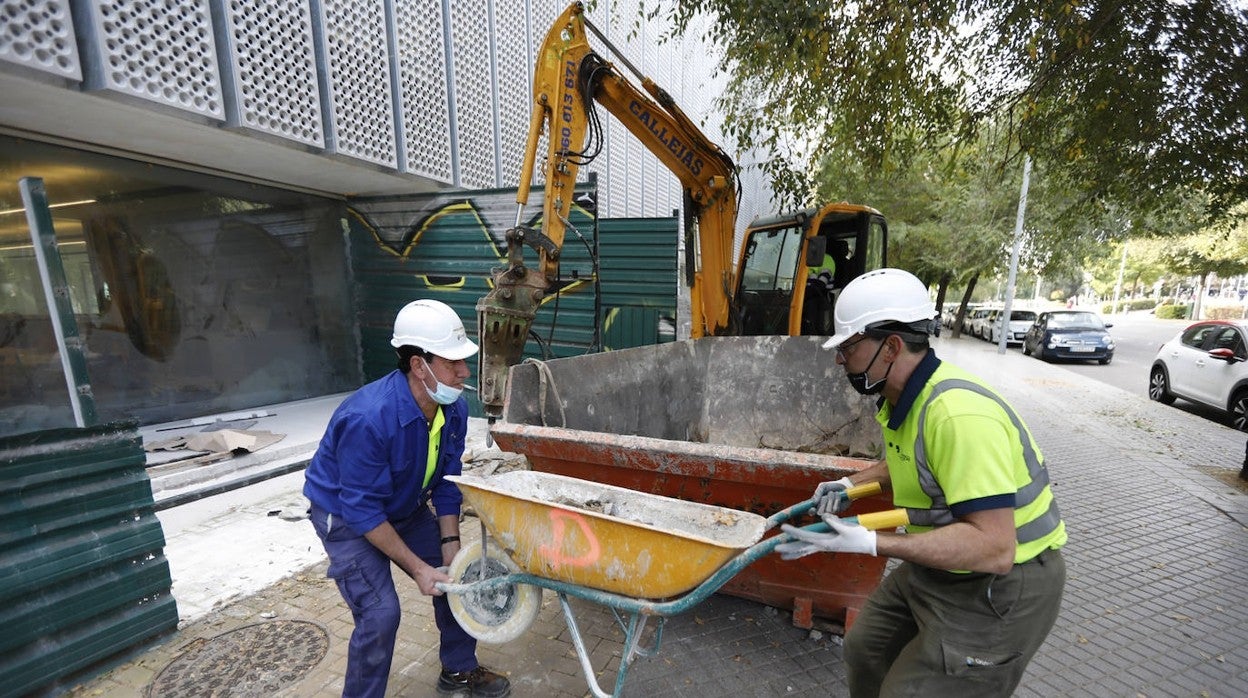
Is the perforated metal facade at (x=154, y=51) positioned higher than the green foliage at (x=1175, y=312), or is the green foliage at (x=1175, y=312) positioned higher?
the perforated metal facade at (x=154, y=51)

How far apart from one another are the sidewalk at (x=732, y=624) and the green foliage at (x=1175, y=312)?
40.5 m

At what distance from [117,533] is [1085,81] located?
8.15m

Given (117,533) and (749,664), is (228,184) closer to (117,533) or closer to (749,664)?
(117,533)

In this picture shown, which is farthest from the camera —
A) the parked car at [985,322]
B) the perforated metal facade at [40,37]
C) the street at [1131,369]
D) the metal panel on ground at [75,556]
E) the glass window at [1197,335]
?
the parked car at [985,322]

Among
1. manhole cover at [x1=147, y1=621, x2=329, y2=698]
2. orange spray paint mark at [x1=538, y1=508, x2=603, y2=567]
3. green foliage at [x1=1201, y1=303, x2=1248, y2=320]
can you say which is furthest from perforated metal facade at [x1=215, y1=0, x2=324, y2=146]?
green foliage at [x1=1201, y1=303, x2=1248, y2=320]

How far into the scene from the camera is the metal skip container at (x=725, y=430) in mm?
2570

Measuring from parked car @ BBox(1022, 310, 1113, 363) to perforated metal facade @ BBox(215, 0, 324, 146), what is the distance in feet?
57.5

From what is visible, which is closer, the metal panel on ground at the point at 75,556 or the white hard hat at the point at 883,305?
the white hard hat at the point at 883,305

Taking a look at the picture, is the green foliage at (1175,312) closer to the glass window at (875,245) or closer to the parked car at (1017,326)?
the parked car at (1017,326)

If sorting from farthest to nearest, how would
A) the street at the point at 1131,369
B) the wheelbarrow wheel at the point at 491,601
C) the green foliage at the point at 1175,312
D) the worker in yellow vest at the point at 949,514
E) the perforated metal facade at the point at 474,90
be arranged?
the green foliage at the point at 1175,312
the street at the point at 1131,369
the perforated metal facade at the point at 474,90
the wheelbarrow wheel at the point at 491,601
the worker in yellow vest at the point at 949,514

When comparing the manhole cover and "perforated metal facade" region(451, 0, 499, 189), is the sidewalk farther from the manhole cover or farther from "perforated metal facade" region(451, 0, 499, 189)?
"perforated metal facade" region(451, 0, 499, 189)

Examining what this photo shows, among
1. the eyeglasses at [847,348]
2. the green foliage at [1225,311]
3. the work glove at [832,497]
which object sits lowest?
the green foliage at [1225,311]

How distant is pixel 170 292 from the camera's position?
6.16 metres

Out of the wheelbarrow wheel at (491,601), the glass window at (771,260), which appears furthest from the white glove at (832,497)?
the glass window at (771,260)
